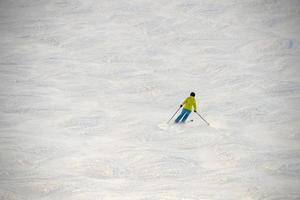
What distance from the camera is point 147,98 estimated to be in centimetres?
2055

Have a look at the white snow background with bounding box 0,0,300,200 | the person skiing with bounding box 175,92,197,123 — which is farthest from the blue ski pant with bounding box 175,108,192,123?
the white snow background with bounding box 0,0,300,200

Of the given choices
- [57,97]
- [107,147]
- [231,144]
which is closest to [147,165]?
[107,147]

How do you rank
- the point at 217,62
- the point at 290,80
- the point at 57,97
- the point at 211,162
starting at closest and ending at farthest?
1. the point at 211,162
2. the point at 57,97
3. the point at 290,80
4. the point at 217,62

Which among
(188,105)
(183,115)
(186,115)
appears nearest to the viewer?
(188,105)

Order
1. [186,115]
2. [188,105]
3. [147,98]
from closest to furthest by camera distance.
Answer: [188,105], [186,115], [147,98]

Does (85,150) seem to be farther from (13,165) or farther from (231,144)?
(231,144)

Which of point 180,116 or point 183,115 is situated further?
point 183,115

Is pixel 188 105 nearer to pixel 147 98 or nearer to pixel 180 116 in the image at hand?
pixel 180 116

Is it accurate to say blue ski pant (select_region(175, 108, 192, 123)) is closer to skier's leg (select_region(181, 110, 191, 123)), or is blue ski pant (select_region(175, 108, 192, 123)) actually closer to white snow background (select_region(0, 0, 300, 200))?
skier's leg (select_region(181, 110, 191, 123))

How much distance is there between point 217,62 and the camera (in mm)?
24750

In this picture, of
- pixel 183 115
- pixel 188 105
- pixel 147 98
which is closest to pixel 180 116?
pixel 183 115

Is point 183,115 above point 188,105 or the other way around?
the other way around

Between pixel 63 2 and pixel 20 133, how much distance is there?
16017 mm

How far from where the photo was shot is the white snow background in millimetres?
13336
